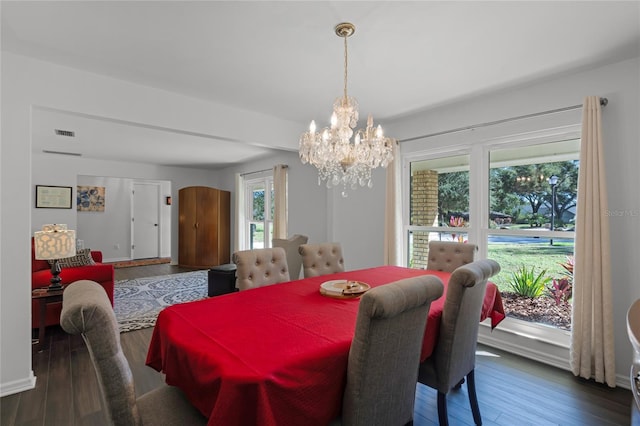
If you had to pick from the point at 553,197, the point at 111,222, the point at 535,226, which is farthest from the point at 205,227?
the point at 553,197

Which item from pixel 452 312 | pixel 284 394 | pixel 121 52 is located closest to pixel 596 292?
pixel 452 312

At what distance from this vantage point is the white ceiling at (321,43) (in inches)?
71.6

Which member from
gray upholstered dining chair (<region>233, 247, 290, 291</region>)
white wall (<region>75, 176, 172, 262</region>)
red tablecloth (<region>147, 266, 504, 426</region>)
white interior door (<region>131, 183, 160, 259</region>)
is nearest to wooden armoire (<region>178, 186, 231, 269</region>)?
white wall (<region>75, 176, 172, 262</region>)

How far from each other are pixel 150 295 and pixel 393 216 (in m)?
3.90

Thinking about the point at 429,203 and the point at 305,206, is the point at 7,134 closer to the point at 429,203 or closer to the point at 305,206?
the point at 305,206

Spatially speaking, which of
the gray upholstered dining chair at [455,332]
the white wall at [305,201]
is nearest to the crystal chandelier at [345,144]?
the gray upholstered dining chair at [455,332]

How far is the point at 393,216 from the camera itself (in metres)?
3.83

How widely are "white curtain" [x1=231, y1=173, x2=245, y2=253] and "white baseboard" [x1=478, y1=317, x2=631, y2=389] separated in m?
5.36

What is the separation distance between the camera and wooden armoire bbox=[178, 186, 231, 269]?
23.7 feet

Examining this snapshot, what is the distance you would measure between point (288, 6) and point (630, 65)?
264 cm

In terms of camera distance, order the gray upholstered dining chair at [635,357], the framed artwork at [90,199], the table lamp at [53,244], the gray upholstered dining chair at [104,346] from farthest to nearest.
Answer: the framed artwork at [90,199] < the table lamp at [53,244] < the gray upholstered dining chair at [104,346] < the gray upholstered dining chair at [635,357]

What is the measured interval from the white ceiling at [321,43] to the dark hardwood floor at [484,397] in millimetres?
2493

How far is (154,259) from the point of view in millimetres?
8344

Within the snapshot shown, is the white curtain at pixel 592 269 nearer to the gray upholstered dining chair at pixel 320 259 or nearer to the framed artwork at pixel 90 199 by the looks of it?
the gray upholstered dining chair at pixel 320 259
